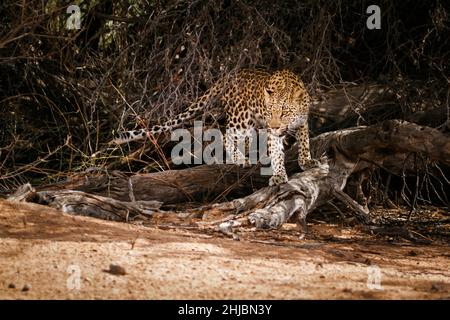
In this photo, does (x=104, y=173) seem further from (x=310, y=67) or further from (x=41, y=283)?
(x=41, y=283)

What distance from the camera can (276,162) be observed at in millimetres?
7875

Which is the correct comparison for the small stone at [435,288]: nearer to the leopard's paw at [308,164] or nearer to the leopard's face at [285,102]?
the leopard's paw at [308,164]

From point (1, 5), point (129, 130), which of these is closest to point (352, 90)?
point (129, 130)

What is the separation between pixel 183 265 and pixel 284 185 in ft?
8.69

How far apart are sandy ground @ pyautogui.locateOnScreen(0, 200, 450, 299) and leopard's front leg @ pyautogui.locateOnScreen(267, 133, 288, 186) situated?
1667 millimetres

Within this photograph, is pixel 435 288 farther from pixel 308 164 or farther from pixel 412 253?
pixel 308 164

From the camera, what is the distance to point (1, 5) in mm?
8102

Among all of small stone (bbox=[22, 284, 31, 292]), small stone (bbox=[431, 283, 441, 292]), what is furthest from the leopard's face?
small stone (bbox=[22, 284, 31, 292])

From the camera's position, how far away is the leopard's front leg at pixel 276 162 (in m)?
7.80

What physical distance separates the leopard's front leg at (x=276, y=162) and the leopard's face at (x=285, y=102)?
275mm

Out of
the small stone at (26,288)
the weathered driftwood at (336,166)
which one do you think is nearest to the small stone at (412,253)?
the weathered driftwood at (336,166)

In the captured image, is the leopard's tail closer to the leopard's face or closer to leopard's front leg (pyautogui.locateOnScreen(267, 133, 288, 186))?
the leopard's face

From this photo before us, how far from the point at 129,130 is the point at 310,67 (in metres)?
2.23

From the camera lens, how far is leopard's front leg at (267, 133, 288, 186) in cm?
780
